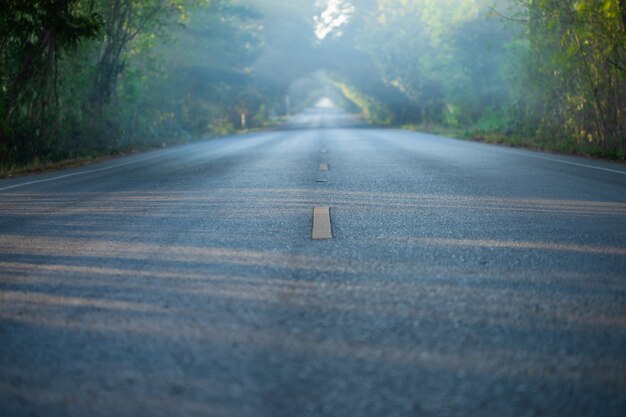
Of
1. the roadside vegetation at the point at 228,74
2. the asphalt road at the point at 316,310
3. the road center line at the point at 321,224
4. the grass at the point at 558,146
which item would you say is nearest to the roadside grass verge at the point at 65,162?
the roadside vegetation at the point at 228,74

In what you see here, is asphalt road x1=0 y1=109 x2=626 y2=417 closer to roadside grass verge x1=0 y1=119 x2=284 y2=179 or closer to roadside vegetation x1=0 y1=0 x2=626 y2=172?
roadside grass verge x1=0 y1=119 x2=284 y2=179

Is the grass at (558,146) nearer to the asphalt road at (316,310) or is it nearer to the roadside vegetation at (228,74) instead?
the roadside vegetation at (228,74)

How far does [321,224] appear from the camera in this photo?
6.00 metres

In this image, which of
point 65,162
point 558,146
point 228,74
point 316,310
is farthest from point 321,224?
point 228,74

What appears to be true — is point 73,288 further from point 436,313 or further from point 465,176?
point 465,176

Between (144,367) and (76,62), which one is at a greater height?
(76,62)

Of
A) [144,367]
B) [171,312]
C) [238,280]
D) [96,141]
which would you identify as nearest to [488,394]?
[144,367]

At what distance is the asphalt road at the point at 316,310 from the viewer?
2488 mm

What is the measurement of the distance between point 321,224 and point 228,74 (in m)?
34.7

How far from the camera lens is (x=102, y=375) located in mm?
2701

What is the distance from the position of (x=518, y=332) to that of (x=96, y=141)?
18.3 meters

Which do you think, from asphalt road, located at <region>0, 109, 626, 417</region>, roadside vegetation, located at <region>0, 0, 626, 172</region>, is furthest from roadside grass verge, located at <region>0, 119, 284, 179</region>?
asphalt road, located at <region>0, 109, 626, 417</region>

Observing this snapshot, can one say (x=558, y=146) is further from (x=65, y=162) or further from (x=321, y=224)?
(x=321, y=224)

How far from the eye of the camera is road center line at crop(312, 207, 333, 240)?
18.0 ft
